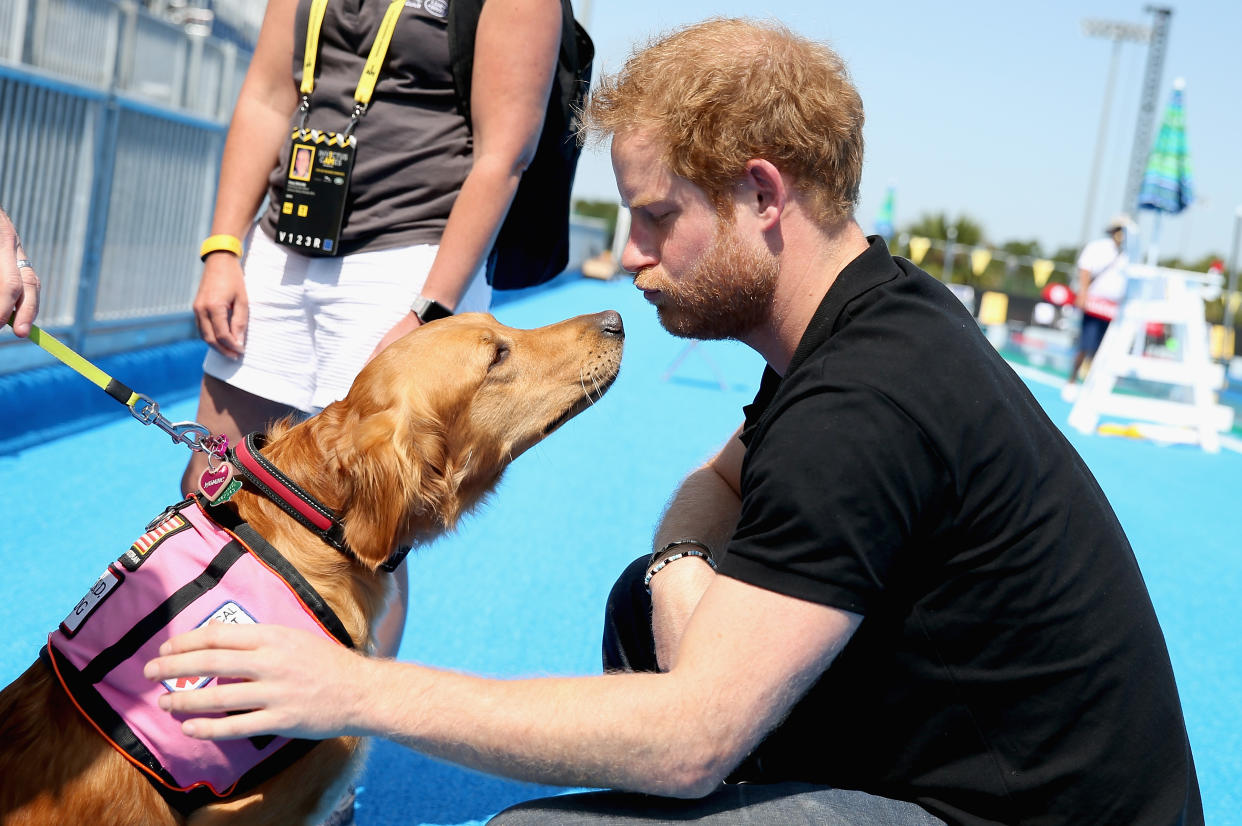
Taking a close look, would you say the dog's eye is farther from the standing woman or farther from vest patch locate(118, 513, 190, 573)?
vest patch locate(118, 513, 190, 573)

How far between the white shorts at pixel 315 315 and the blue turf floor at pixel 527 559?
554mm

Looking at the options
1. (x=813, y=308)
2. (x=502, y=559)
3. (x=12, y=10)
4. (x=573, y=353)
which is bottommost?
(x=502, y=559)

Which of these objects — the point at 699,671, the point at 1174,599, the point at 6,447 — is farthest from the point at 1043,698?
the point at 6,447

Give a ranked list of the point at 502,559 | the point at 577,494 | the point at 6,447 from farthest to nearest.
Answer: the point at 577,494, the point at 6,447, the point at 502,559

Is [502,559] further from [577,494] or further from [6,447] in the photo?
[6,447]

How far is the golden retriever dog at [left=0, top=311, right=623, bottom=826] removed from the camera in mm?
1884

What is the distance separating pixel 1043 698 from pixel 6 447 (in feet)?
19.1

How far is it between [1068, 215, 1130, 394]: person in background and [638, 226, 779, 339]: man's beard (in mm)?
12216

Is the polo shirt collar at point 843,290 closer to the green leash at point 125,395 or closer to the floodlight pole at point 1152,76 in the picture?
the green leash at point 125,395

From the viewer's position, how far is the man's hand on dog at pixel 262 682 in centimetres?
143

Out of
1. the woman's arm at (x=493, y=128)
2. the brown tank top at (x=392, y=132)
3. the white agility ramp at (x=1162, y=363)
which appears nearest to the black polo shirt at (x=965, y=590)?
the woman's arm at (x=493, y=128)

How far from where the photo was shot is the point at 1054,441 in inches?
71.1

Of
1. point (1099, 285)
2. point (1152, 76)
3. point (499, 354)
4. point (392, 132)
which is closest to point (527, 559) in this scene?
point (499, 354)

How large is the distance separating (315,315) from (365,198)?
14.1 inches
